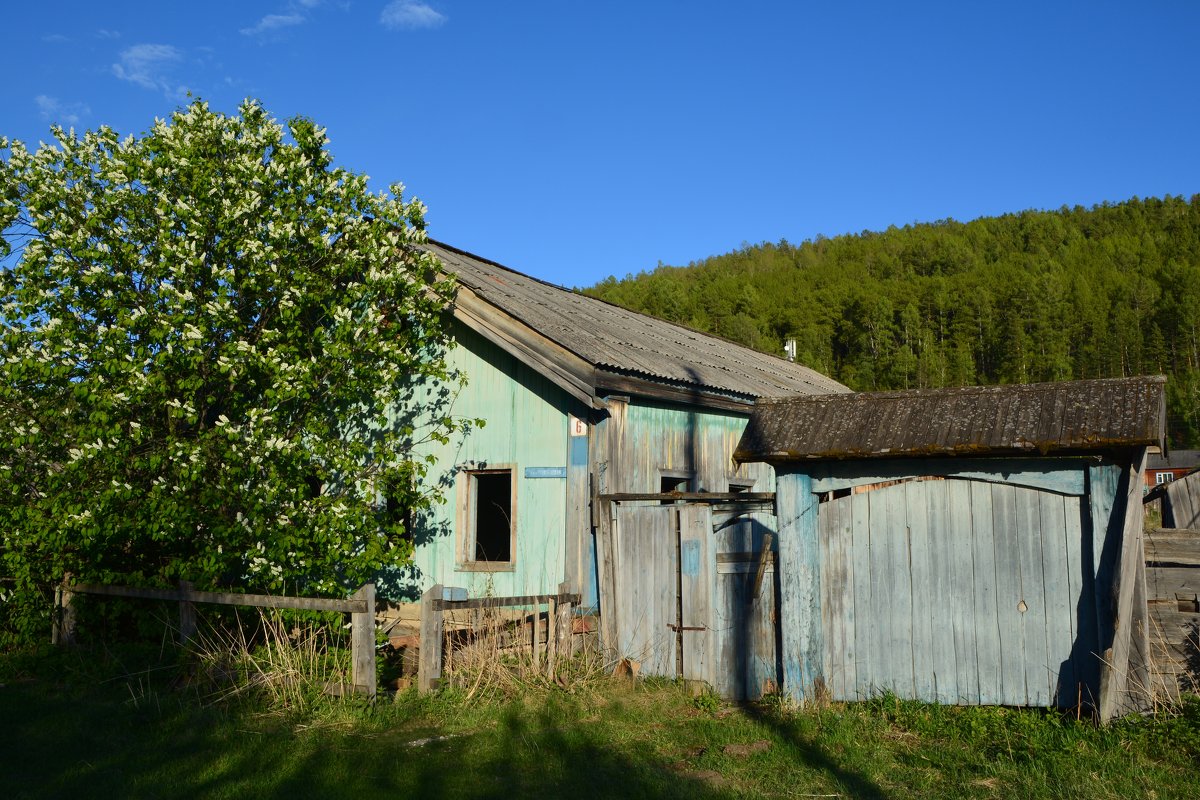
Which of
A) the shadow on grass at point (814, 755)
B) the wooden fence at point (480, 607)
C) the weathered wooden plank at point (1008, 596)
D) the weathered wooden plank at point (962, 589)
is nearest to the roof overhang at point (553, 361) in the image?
the wooden fence at point (480, 607)

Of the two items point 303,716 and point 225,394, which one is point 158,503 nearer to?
point 225,394

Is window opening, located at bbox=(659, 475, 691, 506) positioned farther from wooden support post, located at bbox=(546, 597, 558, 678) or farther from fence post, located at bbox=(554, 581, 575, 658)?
wooden support post, located at bbox=(546, 597, 558, 678)

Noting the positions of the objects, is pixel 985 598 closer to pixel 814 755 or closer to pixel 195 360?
pixel 814 755

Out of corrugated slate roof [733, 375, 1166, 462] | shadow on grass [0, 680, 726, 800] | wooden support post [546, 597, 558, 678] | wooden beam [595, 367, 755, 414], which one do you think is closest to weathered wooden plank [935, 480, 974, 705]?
corrugated slate roof [733, 375, 1166, 462]

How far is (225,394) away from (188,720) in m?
4.04

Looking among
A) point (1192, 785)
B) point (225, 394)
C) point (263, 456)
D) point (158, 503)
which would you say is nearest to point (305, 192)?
point (225, 394)

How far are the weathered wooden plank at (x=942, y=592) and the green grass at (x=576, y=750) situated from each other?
0.24 meters

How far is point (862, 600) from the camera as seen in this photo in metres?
7.88

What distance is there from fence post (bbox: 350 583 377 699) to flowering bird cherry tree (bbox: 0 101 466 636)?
1880 millimetres

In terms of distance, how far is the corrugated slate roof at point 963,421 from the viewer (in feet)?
22.6

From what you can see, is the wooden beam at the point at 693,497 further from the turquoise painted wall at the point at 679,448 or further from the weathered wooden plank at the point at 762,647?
the turquoise painted wall at the point at 679,448

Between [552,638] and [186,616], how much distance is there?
11.8ft

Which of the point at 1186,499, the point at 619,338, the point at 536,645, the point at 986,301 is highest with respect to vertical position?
the point at 986,301

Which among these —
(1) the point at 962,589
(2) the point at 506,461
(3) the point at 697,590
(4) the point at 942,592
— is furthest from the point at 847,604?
(2) the point at 506,461
